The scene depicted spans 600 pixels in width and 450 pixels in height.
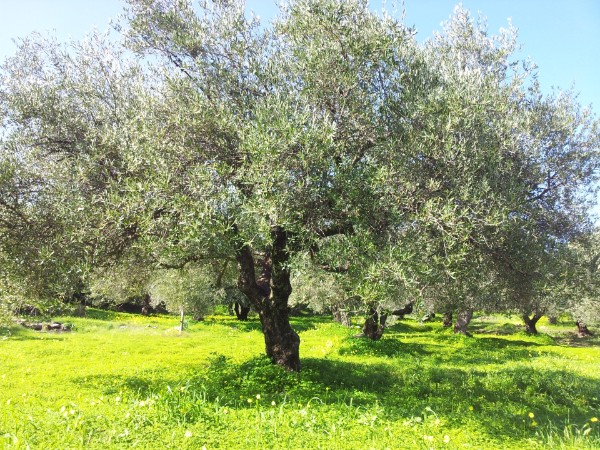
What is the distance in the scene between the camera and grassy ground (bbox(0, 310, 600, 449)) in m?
9.38

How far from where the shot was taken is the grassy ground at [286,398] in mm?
9383

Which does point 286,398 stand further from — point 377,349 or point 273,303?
point 377,349

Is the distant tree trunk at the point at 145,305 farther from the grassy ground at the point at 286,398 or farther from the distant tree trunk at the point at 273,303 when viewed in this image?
the distant tree trunk at the point at 273,303

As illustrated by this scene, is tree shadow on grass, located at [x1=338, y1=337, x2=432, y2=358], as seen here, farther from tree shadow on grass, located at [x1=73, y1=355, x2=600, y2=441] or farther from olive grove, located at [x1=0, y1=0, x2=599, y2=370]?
olive grove, located at [x1=0, y1=0, x2=599, y2=370]

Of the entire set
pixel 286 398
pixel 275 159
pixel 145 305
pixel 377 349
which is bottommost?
pixel 286 398

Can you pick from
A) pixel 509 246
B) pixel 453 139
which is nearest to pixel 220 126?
pixel 453 139

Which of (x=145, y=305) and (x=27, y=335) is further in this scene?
(x=145, y=305)

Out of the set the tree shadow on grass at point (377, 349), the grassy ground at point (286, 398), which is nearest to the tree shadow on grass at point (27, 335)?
the grassy ground at point (286, 398)

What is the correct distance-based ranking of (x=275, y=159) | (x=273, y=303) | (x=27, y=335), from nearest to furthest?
(x=275, y=159)
(x=273, y=303)
(x=27, y=335)

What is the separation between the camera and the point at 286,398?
13.2 meters

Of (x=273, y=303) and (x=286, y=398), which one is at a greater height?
(x=273, y=303)

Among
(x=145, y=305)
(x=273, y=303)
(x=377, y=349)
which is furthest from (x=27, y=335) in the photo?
(x=145, y=305)

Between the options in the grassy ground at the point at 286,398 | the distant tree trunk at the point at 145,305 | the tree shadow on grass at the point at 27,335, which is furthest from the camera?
Answer: the distant tree trunk at the point at 145,305

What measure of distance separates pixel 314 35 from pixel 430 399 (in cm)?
1216
